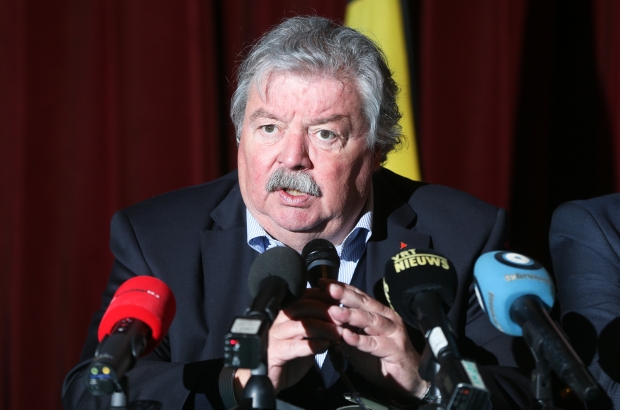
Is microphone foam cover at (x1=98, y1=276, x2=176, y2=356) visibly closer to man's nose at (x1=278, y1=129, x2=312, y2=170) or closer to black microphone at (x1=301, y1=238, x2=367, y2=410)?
black microphone at (x1=301, y1=238, x2=367, y2=410)

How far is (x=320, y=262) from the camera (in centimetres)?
164

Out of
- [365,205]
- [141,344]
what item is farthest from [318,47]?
[141,344]

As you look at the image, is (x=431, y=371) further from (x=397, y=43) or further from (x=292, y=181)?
(x=397, y=43)

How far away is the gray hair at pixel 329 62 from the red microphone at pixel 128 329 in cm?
87

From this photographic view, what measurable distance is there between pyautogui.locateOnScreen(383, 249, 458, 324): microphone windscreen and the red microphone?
1.46 feet

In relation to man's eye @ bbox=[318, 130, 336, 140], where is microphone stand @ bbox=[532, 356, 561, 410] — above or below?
below

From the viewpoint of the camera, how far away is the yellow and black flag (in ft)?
9.79

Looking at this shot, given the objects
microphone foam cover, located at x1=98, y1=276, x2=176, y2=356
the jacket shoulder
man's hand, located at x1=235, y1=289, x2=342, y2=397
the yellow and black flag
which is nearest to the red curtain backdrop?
the yellow and black flag

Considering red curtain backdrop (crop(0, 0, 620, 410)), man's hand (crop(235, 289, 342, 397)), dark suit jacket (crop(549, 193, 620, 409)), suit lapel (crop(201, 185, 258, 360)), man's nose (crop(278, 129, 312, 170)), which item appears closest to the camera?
man's hand (crop(235, 289, 342, 397))

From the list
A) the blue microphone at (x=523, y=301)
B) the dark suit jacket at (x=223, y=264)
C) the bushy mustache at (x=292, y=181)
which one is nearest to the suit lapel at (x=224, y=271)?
the dark suit jacket at (x=223, y=264)

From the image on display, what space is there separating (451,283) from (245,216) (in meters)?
1.02

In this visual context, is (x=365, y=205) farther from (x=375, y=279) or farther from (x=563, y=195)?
(x=563, y=195)

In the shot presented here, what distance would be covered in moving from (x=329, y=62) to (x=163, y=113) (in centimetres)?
111

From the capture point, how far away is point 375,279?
7.10ft
